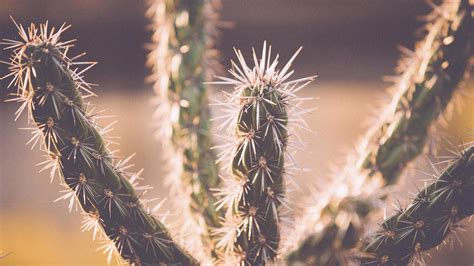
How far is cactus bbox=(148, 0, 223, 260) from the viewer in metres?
1.44

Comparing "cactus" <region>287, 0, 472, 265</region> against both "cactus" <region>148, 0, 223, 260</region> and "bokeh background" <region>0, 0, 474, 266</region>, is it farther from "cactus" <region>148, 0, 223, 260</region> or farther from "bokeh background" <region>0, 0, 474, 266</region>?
"bokeh background" <region>0, 0, 474, 266</region>

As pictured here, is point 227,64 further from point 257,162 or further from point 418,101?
point 257,162

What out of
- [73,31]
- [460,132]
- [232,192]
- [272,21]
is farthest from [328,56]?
[232,192]

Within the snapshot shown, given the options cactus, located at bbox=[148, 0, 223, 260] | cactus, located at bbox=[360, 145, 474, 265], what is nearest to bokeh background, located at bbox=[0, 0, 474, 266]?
cactus, located at bbox=[148, 0, 223, 260]

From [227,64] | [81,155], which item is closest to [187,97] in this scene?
[81,155]

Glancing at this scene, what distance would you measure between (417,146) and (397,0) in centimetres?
262

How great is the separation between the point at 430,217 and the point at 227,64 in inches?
121

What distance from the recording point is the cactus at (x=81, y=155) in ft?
3.24

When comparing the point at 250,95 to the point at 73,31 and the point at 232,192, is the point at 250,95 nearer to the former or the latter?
the point at 232,192

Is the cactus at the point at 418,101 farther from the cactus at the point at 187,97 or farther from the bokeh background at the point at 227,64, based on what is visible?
the bokeh background at the point at 227,64

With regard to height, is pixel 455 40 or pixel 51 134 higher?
pixel 455 40

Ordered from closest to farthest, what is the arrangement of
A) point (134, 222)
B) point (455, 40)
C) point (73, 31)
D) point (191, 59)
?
point (134, 222) < point (455, 40) < point (191, 59) < point (73, 31)

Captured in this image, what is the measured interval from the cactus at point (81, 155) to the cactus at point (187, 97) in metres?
0.30

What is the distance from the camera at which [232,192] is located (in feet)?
3.58
